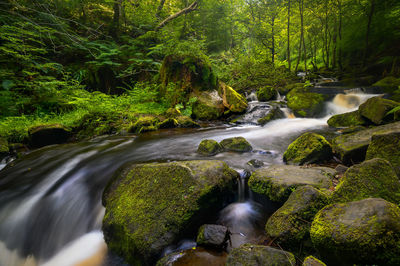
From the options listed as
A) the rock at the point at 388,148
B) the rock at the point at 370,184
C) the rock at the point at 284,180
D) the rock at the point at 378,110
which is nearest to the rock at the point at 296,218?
the rock at the point at 370,184

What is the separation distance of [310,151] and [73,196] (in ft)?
14.2

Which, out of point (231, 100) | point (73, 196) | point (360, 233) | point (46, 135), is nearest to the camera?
point (360, 233)

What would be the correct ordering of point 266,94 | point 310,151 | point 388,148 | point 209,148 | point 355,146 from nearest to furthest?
point 388,148 < point 355,146 < point 310,151 < point 209,148 < point 266,94

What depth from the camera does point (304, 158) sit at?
3498mm

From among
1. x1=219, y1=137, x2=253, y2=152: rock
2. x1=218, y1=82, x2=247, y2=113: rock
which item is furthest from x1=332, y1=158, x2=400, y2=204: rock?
x1=218, y1=82, x2=247, y2=113: rock

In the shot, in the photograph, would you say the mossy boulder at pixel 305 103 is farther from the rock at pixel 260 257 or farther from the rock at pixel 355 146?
the rock at pixel 260 257

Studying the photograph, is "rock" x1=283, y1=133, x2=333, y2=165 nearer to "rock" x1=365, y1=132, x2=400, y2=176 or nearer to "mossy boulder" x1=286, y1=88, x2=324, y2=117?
"rock" x1=365, y1=132, x2=400, y2=176

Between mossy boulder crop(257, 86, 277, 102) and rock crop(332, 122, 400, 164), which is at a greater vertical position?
mossy boulder crop(257, 86, 277, 102)

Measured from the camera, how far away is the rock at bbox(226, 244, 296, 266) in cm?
151

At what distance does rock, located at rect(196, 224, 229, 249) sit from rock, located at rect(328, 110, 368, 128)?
18.8 ft

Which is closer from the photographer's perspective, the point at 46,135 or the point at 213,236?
the point at 213,236

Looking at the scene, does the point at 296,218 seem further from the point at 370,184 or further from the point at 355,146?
the point at 355,146

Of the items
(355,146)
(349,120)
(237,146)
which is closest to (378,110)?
(349,120)

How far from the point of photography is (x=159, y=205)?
2.33 metres
